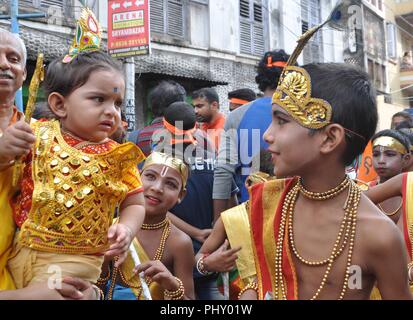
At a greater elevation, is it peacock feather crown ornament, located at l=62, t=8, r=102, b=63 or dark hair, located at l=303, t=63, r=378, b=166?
peacock feather crown ornament, located at l=62, t=8, r=102, b=63

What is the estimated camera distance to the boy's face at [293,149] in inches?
87.7

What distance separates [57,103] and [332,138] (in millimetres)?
1165

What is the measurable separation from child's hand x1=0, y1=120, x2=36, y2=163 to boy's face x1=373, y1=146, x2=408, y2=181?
344 cm

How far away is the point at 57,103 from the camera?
2340 millimetres

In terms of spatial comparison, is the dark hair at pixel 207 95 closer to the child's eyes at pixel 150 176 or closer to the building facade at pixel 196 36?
the child's eyes at pixel 150 176

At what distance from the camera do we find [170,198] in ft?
11.5

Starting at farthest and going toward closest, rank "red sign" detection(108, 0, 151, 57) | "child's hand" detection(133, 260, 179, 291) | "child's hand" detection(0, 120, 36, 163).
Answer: "red sign" detection(108, 0, 151, 57), "child's hand" detection(133, 260, 179, 291), "child's hand" detection(0, 120, 36, 163)

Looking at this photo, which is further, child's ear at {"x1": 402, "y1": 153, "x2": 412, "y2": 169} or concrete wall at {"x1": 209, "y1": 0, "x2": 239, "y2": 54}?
→ concrete wall at {"x1": 209, "y1": 0, "x2": 239, "y2": 54}

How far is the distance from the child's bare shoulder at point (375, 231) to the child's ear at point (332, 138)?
10.5 inches

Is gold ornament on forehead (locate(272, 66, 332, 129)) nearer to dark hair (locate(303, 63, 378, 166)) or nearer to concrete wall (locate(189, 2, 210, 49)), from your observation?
dark hair (locate(303, 63, 378, 166))

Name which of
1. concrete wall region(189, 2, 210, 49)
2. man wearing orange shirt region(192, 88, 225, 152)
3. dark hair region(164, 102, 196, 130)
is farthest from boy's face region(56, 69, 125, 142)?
concrete wall region(189, 2, 210, 49)

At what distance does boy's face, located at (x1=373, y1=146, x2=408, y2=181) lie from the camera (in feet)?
15.3

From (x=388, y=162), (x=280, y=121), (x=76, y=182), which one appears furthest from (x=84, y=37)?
(x=388, y=162)

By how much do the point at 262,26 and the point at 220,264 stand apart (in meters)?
14.6
